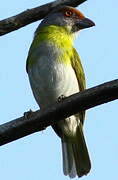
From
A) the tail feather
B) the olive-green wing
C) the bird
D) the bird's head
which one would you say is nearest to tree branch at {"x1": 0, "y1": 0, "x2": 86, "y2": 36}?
the bird

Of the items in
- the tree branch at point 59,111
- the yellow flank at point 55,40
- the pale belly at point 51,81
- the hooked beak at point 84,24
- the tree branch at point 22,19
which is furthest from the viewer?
the hooked beak at point 84,24

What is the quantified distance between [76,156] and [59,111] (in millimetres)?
2614

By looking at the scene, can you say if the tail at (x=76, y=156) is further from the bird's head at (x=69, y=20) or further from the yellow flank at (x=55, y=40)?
the bird's head at (x=69, y=20)

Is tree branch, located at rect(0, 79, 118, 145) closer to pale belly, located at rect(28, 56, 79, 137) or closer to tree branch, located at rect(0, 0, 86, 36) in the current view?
tree branch, located at rect(0, 0, 86, 36)

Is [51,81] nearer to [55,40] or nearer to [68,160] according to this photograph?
[55,40]

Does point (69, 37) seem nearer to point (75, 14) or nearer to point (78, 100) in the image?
point (75, 14)

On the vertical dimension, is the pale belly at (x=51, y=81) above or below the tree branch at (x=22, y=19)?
below

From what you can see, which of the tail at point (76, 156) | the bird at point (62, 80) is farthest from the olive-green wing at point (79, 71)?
the tail at point (76, 156)

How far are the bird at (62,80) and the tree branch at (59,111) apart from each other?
6.20 feet

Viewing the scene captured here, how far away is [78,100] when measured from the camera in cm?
305

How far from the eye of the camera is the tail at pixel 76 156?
5.36 metres

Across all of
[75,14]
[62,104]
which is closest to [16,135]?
[62,104]

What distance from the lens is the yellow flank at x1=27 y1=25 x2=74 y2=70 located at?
210 inches

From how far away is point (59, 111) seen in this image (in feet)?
10.1
